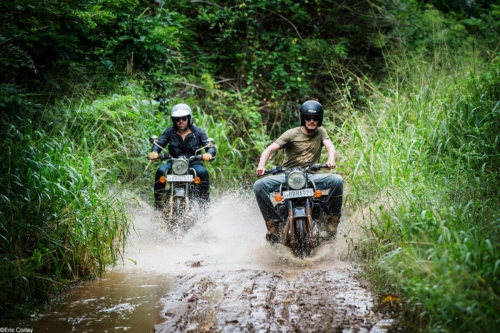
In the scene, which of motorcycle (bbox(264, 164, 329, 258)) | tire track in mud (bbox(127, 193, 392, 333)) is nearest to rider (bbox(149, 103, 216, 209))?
tire track in mud (bbox(127, 193, 392, 333))

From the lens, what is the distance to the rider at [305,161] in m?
7.34

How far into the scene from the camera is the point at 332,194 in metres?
7.31

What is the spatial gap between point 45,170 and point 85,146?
175 cm

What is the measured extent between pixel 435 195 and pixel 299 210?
1.54 metres

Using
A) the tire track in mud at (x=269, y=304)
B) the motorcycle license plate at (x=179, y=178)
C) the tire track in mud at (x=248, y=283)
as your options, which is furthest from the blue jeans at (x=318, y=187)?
the motorcycle license plate at (x=179, y=178)

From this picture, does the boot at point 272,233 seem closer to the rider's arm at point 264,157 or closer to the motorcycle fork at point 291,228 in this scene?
the motorcycle fork at point 291,228

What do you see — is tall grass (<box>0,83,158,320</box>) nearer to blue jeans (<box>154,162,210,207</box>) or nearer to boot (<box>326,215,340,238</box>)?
blue jeans (<box>154,162,210,207</box>)

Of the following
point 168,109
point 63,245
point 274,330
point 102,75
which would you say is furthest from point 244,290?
point 168,109

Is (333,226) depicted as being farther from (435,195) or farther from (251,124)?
(251,124)

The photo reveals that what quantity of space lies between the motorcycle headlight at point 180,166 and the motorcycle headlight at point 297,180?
262 centimetres

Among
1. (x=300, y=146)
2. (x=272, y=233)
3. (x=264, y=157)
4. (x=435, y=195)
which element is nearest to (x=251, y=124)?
(x=300, y=146)

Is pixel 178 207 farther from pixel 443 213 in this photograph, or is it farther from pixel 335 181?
pixel 443 213

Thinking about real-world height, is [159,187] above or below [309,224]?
above

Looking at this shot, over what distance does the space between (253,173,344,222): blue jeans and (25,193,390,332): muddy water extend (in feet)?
1.30
